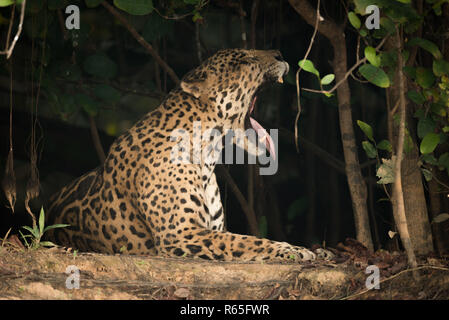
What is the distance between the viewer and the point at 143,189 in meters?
5.52

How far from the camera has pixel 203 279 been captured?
4426 millimetres

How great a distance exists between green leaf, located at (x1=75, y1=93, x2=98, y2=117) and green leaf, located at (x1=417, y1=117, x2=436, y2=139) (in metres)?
3.26

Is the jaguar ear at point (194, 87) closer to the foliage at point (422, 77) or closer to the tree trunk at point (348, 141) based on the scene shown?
the tree trunk at point (348, 141)

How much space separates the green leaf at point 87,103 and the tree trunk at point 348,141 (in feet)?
7.77

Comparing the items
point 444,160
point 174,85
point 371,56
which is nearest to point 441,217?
point 444,160

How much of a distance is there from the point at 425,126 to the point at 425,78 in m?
0.35

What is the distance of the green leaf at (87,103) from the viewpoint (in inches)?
271

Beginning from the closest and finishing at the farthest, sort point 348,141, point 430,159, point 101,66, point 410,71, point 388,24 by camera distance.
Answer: point 388,24, point 410,71, point 430,159, point 348,141, point 101,66

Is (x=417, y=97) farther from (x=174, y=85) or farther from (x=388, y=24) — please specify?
(x=174, y=85)

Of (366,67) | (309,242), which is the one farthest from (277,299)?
(309,242)

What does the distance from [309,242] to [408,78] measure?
3.77m

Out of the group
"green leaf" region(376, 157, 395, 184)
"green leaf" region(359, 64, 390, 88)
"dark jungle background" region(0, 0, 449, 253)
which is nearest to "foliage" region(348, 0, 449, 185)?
"green leaf" region(359, 64, 390, 88)

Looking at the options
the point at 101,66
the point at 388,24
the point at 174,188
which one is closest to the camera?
the point at 388,24

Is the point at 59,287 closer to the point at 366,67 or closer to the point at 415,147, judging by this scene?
the point at 366,67
